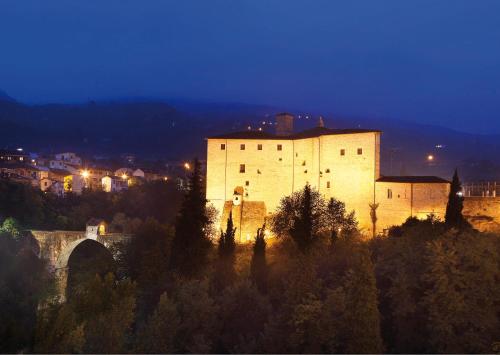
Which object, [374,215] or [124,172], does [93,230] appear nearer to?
[374,215]

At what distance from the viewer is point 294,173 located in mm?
36594

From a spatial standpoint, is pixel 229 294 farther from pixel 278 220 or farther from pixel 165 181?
pixel 165 181

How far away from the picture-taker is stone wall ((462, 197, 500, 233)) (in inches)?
1187

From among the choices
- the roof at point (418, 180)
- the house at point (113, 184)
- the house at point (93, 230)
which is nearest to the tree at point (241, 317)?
the roof at point (418, 180)

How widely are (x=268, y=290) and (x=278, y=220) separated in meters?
7.41

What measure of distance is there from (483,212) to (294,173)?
36.8 feet

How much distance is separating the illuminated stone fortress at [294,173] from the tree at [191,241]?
14.3 feet

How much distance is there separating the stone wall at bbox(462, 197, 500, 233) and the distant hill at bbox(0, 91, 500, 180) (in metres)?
19.1

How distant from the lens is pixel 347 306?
67.0 ft

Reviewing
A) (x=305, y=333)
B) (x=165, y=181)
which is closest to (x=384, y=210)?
(x=305, y=333)

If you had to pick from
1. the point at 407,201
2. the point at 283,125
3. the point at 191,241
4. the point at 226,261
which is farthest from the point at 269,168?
the point at 407,201

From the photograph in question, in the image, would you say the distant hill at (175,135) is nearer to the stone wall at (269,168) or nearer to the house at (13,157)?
the stone wall at (269,168)

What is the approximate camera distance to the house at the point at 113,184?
6494 centimetres

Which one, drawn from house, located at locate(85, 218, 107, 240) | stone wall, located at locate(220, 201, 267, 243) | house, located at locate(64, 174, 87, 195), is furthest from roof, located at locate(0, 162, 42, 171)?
stone wall, located at locate(220, 201, 267, 243)
